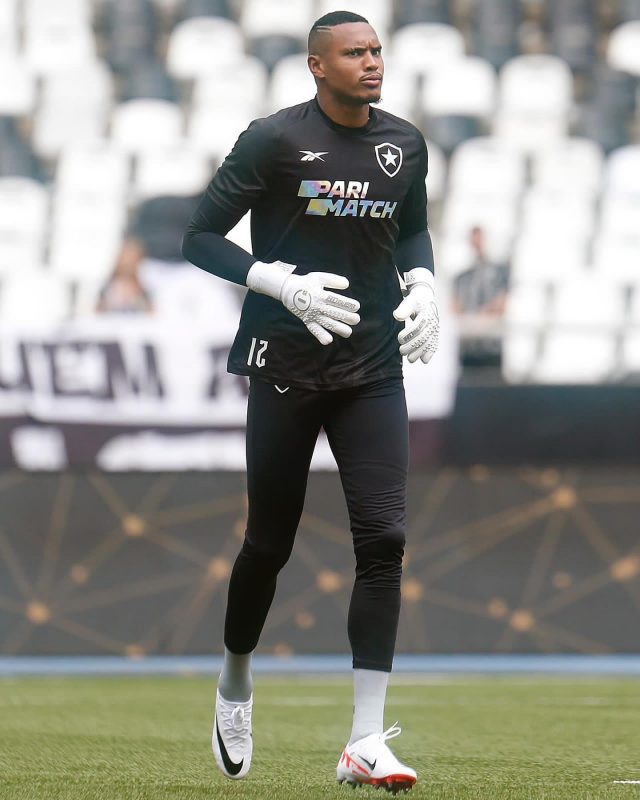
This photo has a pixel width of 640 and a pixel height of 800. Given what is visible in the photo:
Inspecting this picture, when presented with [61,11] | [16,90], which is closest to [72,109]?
[16,90]

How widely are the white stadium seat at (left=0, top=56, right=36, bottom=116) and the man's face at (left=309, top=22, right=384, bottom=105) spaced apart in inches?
363

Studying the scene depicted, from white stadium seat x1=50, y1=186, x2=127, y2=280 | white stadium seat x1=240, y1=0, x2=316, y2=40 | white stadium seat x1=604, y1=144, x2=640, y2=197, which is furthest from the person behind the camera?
white stadium seat x1=240, y1=0, x2=316, y2=40

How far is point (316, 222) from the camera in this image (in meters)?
3.63

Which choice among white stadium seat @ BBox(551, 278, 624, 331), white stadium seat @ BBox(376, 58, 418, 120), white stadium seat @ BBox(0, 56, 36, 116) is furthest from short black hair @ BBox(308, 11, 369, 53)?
white stadium seat @ BBox(0, 56, 36, 116)

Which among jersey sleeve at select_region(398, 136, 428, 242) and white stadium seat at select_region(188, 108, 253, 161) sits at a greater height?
jersey sleeve at select_region(398, 136, 428, 242)

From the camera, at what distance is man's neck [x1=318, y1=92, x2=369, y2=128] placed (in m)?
3.65

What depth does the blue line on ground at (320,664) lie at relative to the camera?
312 inches

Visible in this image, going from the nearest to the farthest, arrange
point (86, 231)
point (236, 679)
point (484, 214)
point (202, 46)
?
point (236, 679)
point (86, 231)
point (484, 214)
point (202, 46)

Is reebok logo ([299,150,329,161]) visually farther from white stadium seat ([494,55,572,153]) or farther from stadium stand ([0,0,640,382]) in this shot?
white stadium seat ([494,55,572,153])

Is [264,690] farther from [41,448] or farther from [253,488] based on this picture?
[253,488]

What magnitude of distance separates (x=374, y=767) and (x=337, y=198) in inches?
50.3

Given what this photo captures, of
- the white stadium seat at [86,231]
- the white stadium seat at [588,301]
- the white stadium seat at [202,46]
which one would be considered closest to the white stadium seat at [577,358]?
the white stadium seat at [588,301]

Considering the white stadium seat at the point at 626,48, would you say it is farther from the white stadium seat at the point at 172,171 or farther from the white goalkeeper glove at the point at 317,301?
the white goalkeeper glove at the point at 317,301

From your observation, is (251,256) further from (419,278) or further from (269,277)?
(419,278)
